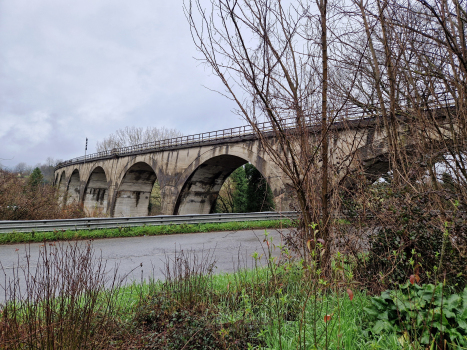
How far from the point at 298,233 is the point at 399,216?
137cm

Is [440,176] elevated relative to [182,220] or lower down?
elevated

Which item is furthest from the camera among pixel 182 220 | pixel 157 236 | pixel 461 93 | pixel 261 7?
pixel 182 220

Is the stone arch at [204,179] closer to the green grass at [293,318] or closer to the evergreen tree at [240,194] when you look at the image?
the evergreen tree at [240,194]

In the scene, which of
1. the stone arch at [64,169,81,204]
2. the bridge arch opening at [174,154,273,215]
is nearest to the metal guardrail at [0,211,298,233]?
the bridge arch opening at [174,154,273,215]

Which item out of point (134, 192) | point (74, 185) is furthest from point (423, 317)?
point (74, 185)

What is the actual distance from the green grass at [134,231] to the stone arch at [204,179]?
891 centimetres

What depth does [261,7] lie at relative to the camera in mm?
3199

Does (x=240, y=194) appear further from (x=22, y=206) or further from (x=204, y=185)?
(x=22, y=206)

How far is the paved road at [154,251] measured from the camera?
6082 mm

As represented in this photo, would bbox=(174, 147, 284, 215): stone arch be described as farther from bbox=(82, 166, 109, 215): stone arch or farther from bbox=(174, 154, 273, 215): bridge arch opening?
bbox=(82, 166, 109, 215): stone arch

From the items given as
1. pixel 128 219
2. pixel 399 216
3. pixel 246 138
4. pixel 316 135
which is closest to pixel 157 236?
pixel 128 219

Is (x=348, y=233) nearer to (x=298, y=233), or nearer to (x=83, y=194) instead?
(x=298, y=233)

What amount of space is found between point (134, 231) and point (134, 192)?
26.1 metres

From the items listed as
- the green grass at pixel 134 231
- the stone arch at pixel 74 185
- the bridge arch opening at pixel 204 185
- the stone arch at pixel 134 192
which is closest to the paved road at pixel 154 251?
the green grass at pixel 134 231
